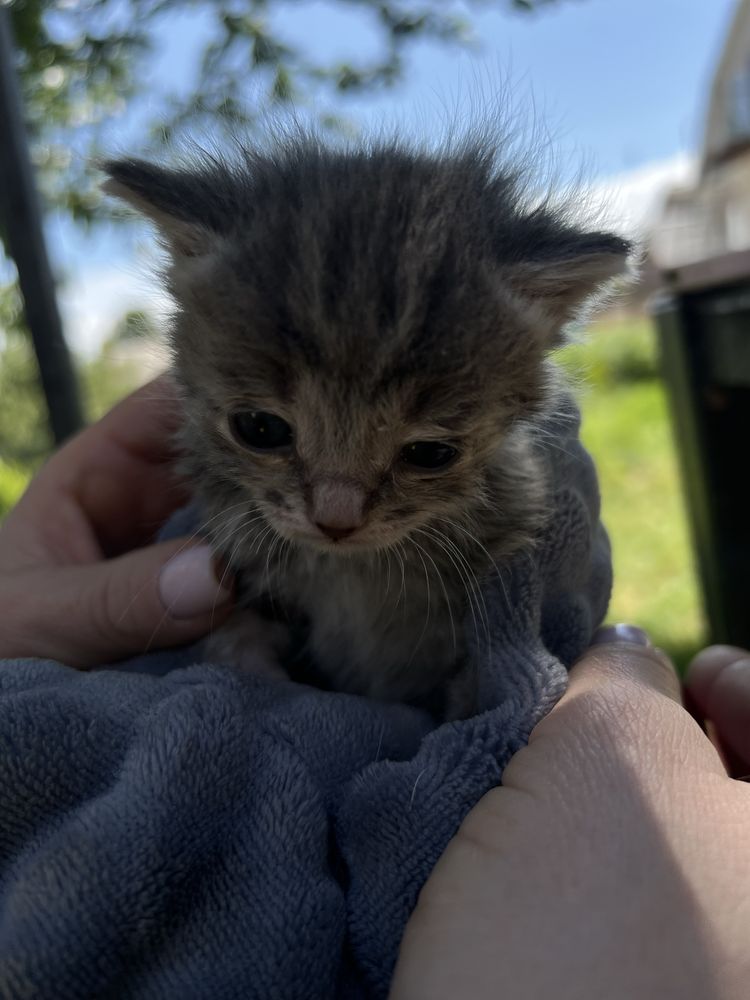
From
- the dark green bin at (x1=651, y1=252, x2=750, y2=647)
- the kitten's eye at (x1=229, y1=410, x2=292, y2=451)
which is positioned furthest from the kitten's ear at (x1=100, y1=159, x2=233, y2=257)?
the dark green bin at (x1=651, y1=252, x2=750, y2=647)

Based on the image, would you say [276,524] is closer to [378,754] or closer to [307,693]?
[307,693]

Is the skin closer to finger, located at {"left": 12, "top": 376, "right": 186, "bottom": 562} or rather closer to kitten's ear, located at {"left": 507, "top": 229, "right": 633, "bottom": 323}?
finger, located at {"left": 12, "top": 376, "right": 186, "bottom": 562}

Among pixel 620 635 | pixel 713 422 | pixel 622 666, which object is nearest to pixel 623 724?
pixel 622 666

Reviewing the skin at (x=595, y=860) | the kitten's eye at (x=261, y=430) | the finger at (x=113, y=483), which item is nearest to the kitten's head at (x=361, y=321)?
the kitten's eye at (x=261, y=430)

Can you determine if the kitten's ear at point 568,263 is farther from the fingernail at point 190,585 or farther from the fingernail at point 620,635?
the fingernail at point 190,585

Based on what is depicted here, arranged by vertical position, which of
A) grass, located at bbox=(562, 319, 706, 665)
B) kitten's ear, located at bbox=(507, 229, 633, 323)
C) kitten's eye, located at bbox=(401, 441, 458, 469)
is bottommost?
grass, located at bbox=(562, 319, 706, 665)

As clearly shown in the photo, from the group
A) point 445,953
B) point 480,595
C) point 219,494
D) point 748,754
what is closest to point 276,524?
point 219,494
